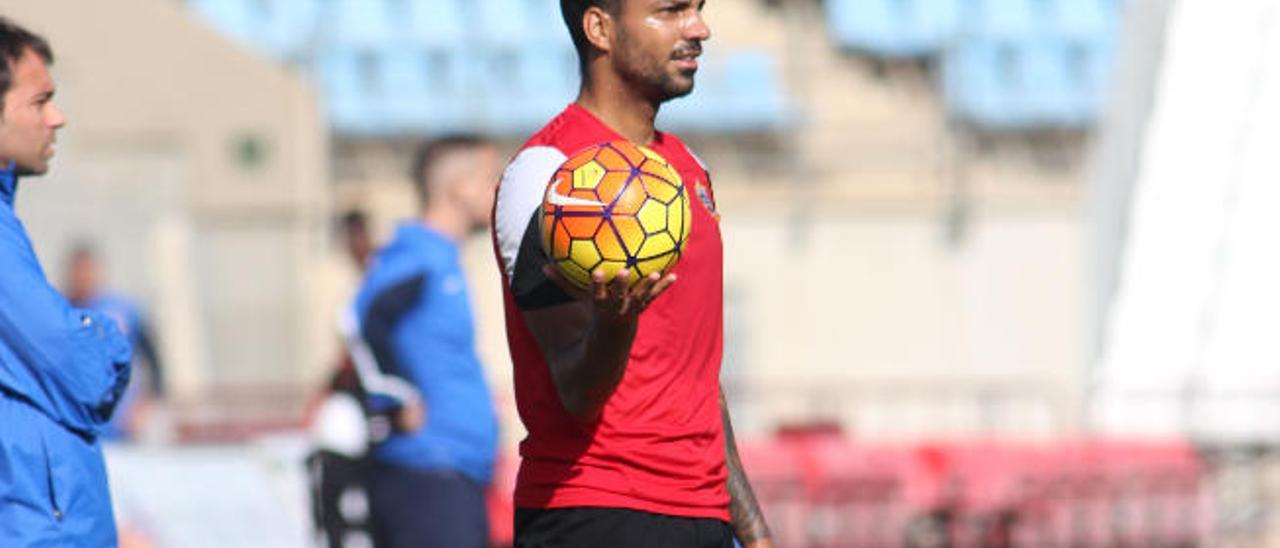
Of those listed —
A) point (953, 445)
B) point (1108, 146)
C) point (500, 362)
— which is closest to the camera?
point (953, 445)

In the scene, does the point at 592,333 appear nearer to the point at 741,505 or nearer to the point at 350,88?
the point at 741,505

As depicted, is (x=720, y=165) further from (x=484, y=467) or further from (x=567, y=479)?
(x=567, y=479)

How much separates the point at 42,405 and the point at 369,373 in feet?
8.94

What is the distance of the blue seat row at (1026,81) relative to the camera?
93.3 feet

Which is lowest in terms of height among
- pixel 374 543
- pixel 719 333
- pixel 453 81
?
pixel 453 81

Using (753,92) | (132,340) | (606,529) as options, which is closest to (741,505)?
(606,529)

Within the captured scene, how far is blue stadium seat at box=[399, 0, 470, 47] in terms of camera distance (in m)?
30.2

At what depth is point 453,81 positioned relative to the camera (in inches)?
1174

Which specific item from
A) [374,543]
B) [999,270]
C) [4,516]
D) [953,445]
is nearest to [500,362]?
[999,270]

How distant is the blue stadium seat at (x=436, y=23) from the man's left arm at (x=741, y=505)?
25627 mm

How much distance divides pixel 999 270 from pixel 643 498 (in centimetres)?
2318

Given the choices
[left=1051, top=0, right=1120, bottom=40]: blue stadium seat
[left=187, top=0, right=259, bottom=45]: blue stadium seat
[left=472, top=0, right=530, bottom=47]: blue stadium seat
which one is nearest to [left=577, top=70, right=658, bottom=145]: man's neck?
[left=472, top=0, right=530, bottom=47]: blue stadium seat

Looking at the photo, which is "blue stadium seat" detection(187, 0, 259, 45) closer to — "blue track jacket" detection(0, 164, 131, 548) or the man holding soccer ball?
"blue track jacket" detection(0, 164, 131, 548)

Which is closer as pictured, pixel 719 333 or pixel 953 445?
pixel 719 333
